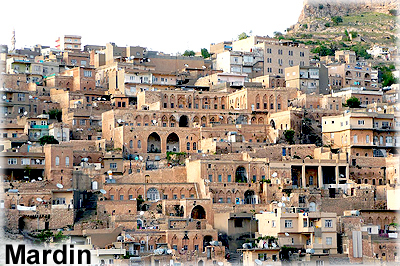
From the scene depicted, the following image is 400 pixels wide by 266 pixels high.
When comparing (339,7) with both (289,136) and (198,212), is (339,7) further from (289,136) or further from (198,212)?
(198,212)

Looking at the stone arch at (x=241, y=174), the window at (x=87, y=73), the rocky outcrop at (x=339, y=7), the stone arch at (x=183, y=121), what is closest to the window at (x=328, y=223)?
the stone arch at (x=241, y=174)

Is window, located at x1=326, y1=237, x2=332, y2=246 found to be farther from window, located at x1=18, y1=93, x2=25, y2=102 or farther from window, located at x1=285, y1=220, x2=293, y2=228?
window, located at x1=18, y1=93, x2=25, y2=102

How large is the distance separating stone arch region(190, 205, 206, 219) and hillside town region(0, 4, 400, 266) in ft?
0.21

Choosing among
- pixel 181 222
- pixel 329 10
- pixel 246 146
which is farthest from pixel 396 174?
pixel 329 10

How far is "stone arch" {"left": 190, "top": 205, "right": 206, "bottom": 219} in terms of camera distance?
67.1 m

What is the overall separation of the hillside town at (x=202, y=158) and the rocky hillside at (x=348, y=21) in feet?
125

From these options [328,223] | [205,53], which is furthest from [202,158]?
[205,53]

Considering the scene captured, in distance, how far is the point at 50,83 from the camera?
304 feet

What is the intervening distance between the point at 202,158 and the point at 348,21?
81.2 m

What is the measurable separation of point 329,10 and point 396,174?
7992cm

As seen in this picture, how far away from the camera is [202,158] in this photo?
73.1 m

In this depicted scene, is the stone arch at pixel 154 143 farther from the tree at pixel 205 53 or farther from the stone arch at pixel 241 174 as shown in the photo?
the tree at pixel 205 53

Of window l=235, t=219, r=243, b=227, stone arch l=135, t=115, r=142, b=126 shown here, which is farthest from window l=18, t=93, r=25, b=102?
window l=235, t=219, r=243, b=227

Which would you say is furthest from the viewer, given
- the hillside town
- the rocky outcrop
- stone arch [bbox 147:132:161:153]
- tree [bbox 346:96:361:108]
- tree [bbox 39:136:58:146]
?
the rocky outcrop
